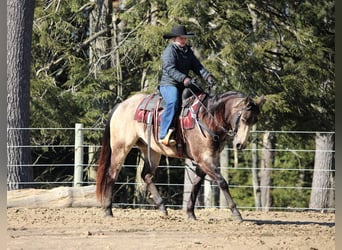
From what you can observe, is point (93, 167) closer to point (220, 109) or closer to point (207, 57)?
point (207, 57)

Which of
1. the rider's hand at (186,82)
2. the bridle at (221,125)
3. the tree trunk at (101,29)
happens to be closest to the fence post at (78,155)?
the bridle at (221,125)

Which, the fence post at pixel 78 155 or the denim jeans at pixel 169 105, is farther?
the fence post at pixel 78 155

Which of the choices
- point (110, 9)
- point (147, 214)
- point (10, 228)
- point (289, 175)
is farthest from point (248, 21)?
point (289, 175)

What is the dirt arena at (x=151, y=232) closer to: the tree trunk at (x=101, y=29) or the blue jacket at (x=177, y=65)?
the blue jacket at (x=177, y=65)

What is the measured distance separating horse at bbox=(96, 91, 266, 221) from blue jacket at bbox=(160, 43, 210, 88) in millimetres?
366

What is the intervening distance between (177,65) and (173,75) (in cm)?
24

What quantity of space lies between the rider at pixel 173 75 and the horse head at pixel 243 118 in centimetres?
53

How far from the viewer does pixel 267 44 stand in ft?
39.2

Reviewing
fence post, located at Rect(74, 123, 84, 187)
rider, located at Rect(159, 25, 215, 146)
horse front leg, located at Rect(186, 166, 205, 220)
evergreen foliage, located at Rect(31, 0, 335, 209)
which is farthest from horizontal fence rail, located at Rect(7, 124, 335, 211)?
rider, located at Rect(159, 25, 215, 146)

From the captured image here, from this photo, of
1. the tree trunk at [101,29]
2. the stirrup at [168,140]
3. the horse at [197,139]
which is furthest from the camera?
the tree trunk at [101,29]

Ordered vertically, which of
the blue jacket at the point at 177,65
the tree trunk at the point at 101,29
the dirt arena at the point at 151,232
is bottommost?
the dirt arena at the point at 151,232

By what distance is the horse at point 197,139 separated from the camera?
722 cm

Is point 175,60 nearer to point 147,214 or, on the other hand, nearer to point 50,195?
point 147,214

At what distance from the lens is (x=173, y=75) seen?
7.49 meters
